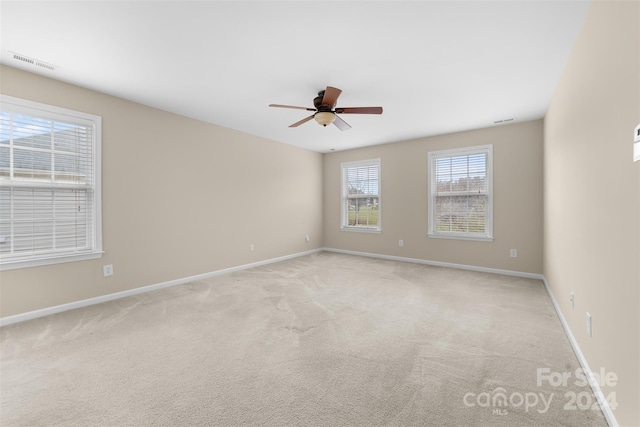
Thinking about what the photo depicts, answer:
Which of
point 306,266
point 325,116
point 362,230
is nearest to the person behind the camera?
point 325,116

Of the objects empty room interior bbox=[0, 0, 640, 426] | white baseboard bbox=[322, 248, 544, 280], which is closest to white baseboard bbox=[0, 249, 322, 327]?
empty room interior bbox=[0, 0, 640, 426]

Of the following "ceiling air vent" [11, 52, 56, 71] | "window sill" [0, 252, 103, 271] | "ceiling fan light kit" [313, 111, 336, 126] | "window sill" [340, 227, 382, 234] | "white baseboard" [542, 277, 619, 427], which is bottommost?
→ "white baseboard" [542, 277, 619, 427]

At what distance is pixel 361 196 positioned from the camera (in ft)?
20.6

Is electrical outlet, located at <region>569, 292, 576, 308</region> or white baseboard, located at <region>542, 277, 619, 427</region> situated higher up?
electrical outlet, located at <region>569, 292, 576, 308</region>

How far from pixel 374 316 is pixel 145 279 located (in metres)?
3.05

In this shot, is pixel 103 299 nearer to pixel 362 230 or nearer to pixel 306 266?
pixel 306 266

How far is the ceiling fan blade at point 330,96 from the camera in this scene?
2664 millimetres

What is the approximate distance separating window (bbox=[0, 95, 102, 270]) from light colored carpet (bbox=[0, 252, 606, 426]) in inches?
29.7

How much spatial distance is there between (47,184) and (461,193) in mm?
5849

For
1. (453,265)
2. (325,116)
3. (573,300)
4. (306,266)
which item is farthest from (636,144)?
(306,266)

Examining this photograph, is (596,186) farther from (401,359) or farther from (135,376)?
(135,376)

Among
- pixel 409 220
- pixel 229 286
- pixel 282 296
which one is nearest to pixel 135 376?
pixel 282 296

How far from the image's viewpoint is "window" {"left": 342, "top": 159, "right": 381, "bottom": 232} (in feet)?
19.8

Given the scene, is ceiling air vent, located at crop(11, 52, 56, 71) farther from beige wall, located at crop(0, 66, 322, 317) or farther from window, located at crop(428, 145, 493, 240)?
window, located at crop(428, 145, 493, 240)
